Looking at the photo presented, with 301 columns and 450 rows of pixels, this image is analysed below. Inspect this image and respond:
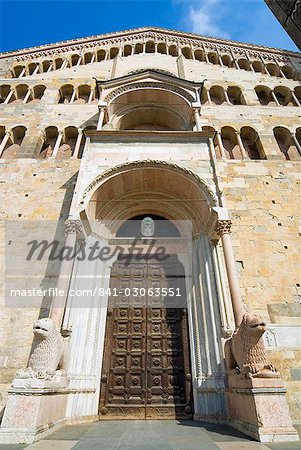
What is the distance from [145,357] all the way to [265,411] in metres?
3.38

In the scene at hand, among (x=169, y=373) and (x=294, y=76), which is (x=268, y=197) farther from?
(x=294, y=76)

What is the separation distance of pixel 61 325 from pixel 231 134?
32.0 ft

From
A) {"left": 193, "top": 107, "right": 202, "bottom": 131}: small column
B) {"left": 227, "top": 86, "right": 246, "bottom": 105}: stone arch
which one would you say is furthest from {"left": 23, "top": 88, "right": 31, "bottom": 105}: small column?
{"left": 227, "top": 86, "right": 246, "bottom": 105}: stone arch

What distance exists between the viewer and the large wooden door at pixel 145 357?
6.17 meters

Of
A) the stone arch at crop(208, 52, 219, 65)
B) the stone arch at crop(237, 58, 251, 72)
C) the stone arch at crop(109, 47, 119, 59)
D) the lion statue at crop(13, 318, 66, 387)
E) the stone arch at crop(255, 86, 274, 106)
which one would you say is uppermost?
the stone arch at crop(109, 47, 119, 59)

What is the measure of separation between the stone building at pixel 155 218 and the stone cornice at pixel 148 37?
3283 mm

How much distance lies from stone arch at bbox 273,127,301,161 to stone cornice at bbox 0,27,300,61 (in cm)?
700

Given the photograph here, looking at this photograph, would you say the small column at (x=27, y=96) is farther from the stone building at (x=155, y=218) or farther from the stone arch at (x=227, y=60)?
the stone arch at (x=227, y=60)

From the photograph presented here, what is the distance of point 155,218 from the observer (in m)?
9.04

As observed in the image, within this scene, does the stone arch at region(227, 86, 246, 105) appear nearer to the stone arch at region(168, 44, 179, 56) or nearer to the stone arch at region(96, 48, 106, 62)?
the stone arch at region(168, 44, 179, 56)

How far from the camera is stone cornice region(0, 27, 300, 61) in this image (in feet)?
50.6

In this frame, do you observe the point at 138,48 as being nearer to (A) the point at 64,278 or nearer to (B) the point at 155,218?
(B) the point at 155,218

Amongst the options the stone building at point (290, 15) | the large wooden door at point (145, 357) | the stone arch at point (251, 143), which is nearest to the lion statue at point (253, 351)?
the large wooden door at point (145, 357)

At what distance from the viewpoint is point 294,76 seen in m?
14.6
